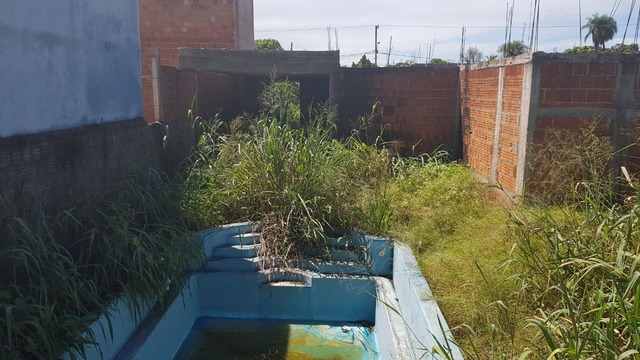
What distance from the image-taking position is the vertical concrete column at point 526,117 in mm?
4652

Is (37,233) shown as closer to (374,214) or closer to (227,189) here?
(227,189)

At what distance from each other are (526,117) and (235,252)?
10.5ft

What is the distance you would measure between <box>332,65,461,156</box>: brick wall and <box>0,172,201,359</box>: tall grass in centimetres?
364

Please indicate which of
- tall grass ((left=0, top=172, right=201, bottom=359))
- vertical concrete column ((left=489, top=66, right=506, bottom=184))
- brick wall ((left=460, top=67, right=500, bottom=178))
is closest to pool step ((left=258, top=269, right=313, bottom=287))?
tall grass ((left=0, top=172, right=201, bottom=359))

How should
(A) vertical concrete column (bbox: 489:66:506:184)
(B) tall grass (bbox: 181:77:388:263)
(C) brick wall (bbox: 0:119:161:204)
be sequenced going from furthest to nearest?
(A) vertical concrete column (bbox: 489:66:506:184) → (B) tall grass (bbox: 181:77:388:263) → (C) brick wall (bbox: 0:119:161:204)

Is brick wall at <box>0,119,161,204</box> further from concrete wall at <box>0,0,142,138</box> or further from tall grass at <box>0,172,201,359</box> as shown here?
tall grass at <box>0,172,201,359</box>

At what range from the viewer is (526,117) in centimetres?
474

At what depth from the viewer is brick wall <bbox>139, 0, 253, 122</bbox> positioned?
403 inches

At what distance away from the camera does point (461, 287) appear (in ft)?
12.0

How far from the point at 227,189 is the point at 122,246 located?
1.87 meters

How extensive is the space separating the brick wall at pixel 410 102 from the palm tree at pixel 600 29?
23.0m

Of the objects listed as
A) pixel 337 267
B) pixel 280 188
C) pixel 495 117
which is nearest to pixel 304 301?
pixel 337 267

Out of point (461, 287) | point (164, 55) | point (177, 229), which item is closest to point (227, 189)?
point (177, 229)

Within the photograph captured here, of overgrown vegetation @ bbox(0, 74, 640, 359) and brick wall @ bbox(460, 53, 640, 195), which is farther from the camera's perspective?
brick wall @ bbox(460, 53, 640, 195)
